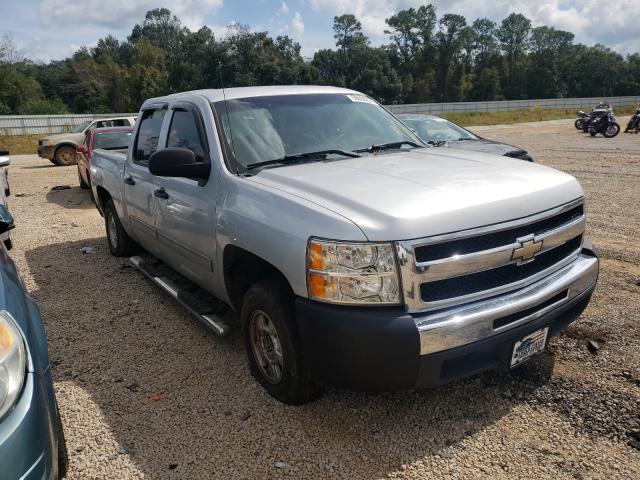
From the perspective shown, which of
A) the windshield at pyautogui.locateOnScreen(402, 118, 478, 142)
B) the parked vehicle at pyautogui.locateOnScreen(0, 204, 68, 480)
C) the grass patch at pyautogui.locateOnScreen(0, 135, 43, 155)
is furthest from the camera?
the grass patch at pyautogui.locateOnScreen(0, 135, 43, 155)

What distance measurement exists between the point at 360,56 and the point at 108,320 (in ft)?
260

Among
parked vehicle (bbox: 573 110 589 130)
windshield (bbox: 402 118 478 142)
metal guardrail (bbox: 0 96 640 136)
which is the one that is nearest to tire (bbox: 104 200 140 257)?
windshield (bbox: 402 118 478 142)

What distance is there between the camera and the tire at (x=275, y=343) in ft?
9.30

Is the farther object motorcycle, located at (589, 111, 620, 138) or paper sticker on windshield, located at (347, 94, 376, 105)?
motorcycle, located at (589, 111, 620, 138)

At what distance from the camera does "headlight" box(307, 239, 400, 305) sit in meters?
2.45

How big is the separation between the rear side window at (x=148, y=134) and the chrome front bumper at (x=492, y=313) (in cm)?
316

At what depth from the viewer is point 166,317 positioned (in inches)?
183

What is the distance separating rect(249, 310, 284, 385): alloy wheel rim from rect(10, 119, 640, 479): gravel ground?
0.19 metres

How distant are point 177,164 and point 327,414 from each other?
1853 mm

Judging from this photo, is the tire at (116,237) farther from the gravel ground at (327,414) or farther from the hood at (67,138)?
the hood at (67,138)

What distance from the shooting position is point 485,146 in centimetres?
833

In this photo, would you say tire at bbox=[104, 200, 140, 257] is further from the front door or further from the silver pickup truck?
the silver pickup truck

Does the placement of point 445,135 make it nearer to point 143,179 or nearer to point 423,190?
point 143,179

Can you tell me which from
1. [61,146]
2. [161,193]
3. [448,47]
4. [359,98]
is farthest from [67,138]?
[448,47]
